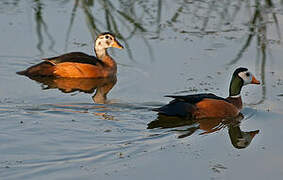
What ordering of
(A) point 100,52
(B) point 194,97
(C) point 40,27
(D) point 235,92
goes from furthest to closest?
(C) point 40,27 < (A) point 100,52 < (D) point 235,92 < (B) point 194,97

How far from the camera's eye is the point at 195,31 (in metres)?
13.4

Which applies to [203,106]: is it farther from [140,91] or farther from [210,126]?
[140,91]

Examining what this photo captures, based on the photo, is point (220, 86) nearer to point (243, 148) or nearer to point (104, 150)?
point (243, 148)

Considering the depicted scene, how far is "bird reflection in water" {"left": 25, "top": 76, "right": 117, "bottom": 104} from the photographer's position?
1138 centimetres

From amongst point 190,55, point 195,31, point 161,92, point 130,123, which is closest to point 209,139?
point 130,123

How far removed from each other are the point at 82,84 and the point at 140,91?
133cm

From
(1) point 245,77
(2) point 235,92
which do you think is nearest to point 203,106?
(2) point 235,92

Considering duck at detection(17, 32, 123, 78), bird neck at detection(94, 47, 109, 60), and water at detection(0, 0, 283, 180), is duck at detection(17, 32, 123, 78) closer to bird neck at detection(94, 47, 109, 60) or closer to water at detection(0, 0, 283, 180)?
bird neck at detection(94, 47, 109, 60)

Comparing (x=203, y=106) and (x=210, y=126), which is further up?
(x=203, y=106)

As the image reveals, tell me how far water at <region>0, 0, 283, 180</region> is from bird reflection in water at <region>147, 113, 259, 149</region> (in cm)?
4

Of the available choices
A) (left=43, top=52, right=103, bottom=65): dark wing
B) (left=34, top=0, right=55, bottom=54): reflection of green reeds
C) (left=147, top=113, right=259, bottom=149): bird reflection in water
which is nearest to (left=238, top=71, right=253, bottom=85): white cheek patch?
(left=147, top=113, right=259, bottom=149): bird reflection in water

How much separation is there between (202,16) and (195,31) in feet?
2.61

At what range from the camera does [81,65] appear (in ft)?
39.7

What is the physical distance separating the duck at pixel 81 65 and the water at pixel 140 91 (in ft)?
0.81
